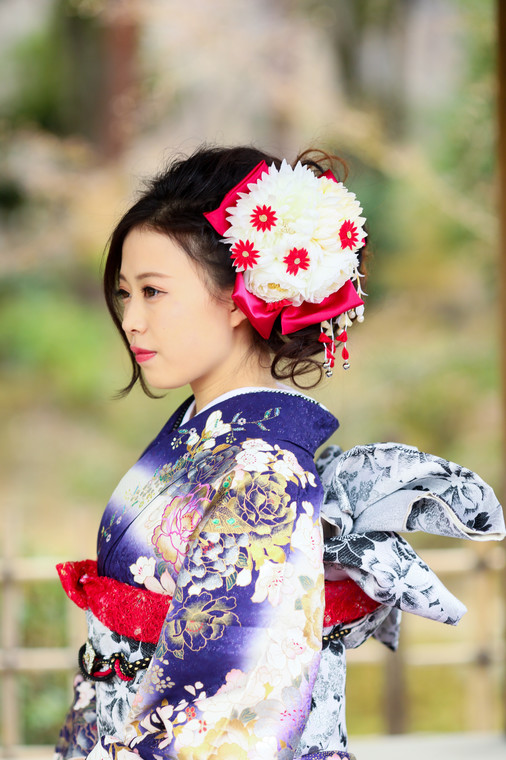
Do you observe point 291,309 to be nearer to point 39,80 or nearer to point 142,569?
point 142,569

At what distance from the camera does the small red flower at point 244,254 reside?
123 cm

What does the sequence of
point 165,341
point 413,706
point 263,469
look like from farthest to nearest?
point 413,706
point 165,341
point 263,469

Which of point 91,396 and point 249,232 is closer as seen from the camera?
point 249,232

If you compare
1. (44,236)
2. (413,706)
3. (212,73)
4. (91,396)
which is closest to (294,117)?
(212,73)

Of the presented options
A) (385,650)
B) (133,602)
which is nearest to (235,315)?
(133,602)

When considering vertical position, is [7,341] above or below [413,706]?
above

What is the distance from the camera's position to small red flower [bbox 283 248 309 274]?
4.02ft

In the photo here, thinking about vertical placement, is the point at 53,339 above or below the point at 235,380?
above

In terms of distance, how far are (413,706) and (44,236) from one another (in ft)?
9.61

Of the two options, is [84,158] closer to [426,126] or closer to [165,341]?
[426,126]

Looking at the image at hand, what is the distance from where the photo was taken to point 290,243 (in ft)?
4.04

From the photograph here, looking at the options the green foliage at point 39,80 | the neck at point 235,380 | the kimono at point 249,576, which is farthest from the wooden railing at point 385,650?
the green foliage at point 39,80

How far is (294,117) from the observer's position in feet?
15.5

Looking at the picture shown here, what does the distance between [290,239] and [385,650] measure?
7.52 ft
